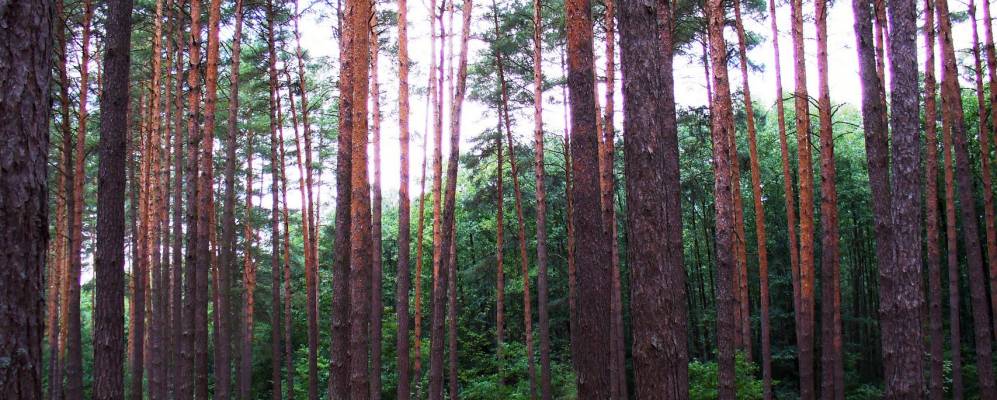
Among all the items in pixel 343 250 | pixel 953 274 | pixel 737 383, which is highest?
pixel 343 250

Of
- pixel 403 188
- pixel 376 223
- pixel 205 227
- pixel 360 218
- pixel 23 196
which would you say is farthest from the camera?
pixel 376 223

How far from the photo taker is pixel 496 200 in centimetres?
2059

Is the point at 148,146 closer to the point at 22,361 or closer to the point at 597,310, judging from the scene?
the point at 597,310

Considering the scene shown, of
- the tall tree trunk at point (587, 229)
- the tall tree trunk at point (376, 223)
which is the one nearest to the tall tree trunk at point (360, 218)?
the tall tree trunk at point (587, 229)

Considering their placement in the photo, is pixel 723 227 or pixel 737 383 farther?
pixel 737 383

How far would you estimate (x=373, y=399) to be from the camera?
15148 millimetres

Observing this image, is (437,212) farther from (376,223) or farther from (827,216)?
(827,216)

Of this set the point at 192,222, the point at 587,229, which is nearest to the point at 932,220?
the point at 587,229

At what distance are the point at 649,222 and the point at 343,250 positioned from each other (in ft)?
15.5

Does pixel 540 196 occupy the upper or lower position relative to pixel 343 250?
upper

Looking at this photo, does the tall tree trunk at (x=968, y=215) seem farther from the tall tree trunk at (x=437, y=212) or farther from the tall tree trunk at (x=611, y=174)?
the tall tree trunk at (x=437, y=212)

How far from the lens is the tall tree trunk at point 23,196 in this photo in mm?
2166

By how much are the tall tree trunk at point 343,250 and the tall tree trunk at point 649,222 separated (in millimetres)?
4208

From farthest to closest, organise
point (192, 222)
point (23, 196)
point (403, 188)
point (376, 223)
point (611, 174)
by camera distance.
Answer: point (376, 223) → point (611, 174) → point (403, 188) → point (192, 222) → point (23, 196)
